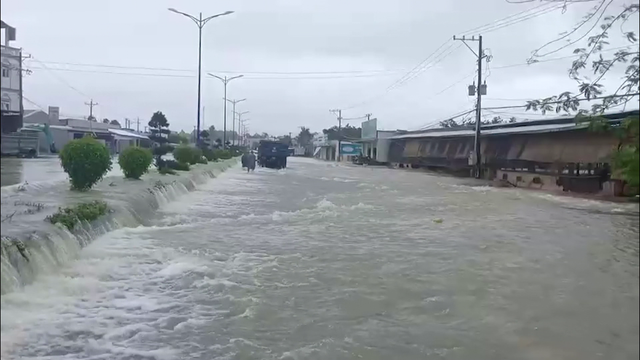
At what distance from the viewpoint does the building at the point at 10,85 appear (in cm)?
214

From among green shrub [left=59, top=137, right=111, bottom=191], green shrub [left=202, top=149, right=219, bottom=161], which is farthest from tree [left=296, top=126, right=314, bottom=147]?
green shrub [left=59, top=137, right=111, bottom=191]

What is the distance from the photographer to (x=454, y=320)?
5695mm

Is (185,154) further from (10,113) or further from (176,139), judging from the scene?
(10,113)

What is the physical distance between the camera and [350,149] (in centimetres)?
7088

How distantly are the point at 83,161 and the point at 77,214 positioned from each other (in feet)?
15.0

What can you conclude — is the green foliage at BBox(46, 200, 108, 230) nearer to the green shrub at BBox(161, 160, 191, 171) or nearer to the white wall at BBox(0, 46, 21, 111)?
the white wall at BBox(0, 46, 21, 111)

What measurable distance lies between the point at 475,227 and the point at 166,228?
6.25 meters

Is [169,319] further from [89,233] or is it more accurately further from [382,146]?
[382,146]

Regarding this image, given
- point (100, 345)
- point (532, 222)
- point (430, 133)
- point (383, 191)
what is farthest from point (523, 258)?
point (430, 133)

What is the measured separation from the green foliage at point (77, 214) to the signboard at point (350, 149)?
→ 59.4 m

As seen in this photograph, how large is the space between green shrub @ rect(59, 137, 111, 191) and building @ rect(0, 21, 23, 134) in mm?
11459

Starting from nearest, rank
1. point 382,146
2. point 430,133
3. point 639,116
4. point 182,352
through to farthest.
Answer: point 639,116 → point 182,352 → point 430,133 → point 382,146

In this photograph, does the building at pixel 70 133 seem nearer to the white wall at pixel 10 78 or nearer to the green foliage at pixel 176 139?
the green foliage at pixel 176 139

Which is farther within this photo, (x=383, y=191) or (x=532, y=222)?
(x=383, y=191)
